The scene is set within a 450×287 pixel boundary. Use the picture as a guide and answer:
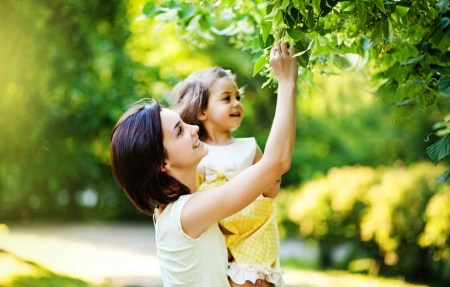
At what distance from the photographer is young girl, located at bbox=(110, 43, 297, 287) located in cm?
205

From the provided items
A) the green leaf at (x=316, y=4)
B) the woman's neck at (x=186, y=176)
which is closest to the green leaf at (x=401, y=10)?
the green leaf at (x=316, y=4)

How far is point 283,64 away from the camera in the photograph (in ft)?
6.42

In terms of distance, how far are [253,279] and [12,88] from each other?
8059 millimetres

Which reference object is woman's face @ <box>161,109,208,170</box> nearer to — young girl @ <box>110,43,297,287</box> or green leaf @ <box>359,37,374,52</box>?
young girl @ <box>110,43,297,287</box>

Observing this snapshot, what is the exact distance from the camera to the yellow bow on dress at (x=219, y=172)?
2494 mm

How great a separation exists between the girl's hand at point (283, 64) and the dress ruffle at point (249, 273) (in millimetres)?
811

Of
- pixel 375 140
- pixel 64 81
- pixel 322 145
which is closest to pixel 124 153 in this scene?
pixel 64 81

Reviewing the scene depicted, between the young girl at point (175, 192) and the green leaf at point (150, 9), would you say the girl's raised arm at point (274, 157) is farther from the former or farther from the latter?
the green leaf at point (150, 9)

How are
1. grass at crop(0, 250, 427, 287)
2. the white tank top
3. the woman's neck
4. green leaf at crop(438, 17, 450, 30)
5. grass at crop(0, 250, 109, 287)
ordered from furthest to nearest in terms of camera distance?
grass at crop(0, 250, 427, 287)
grass at crop(0, 250, 109, 287)
green leaf at crop(438, 17, 450, 30)
the woman's neck
the white tank top

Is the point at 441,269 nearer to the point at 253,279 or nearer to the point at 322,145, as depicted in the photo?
the point at 253,279

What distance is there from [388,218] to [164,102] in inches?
170

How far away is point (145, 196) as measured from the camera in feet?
7.31

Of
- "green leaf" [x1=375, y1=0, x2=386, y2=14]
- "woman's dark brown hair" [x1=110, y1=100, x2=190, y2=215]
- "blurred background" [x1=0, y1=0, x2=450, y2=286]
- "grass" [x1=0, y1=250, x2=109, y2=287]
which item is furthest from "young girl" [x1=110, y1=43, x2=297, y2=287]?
"grass" [x1=0, y1=250, x2=109, y2=287]

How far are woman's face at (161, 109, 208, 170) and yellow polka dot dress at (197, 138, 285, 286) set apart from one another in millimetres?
327
